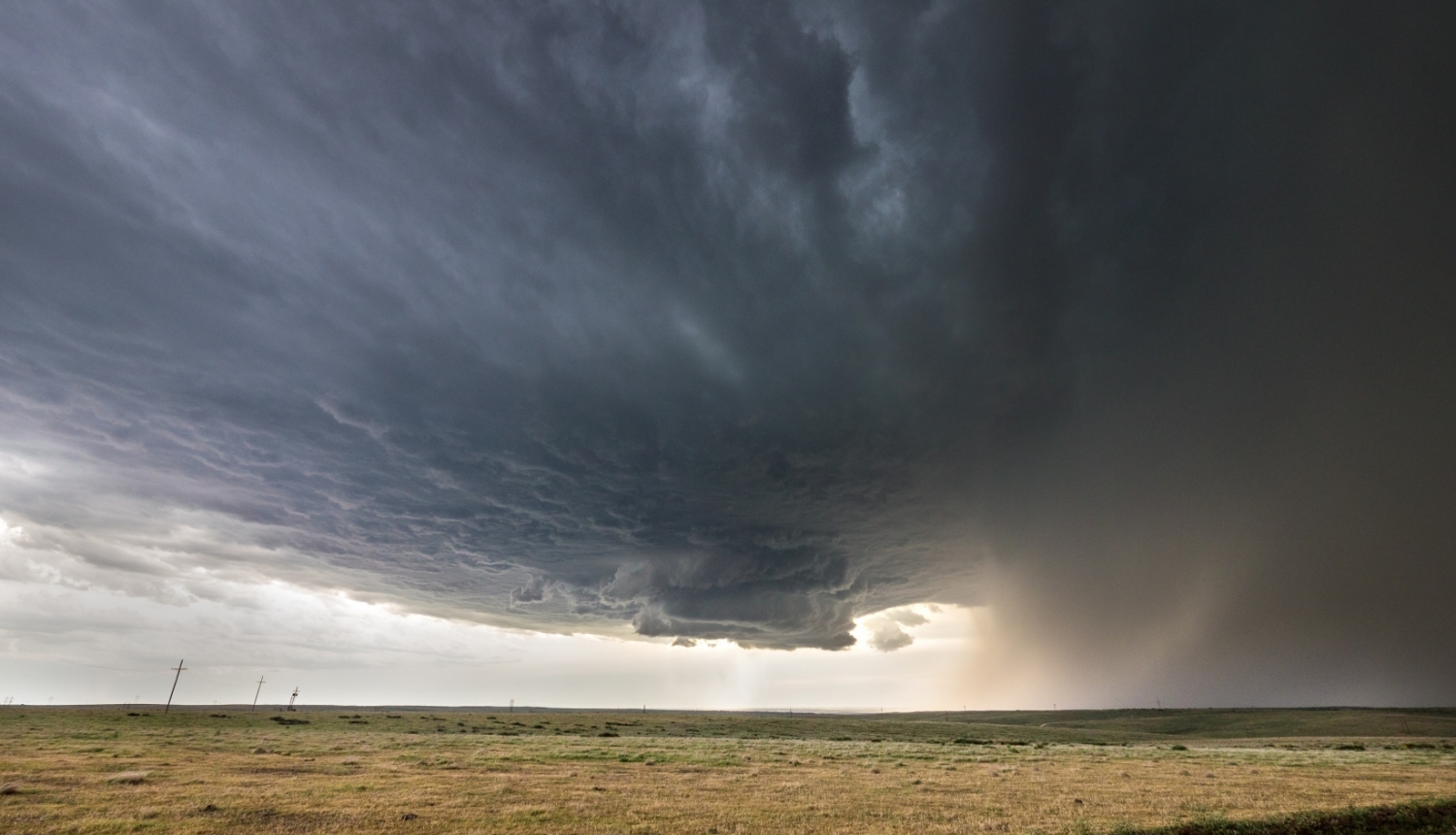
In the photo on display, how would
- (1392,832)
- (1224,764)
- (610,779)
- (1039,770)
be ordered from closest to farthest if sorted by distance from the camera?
(1392,832) < (610,779) < (1039,770) < (1224,764)

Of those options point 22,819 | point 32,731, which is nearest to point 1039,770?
point 22,819

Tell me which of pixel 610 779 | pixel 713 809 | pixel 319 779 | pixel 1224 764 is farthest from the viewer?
pixel 1224 764

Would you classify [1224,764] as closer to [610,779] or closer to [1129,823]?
[1129,823]

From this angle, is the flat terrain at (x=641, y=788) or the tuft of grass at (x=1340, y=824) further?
the flat terrain at (x=641, y=788)

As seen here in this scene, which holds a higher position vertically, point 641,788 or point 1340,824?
point 1340,824

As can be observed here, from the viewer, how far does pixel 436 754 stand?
58406mm

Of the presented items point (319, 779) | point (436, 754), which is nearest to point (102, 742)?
point (436, 754)

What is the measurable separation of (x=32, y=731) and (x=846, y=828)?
10577 centimetres

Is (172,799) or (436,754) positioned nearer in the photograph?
(172,799)

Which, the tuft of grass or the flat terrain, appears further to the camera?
the flat terrain

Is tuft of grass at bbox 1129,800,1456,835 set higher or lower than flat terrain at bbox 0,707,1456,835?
higher

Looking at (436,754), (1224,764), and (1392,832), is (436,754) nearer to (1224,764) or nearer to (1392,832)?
(1392,832)

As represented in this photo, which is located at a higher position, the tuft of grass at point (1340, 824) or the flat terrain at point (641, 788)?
the tuft of grass at point (1340, 824)

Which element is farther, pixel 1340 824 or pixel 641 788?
pixel 641 788
